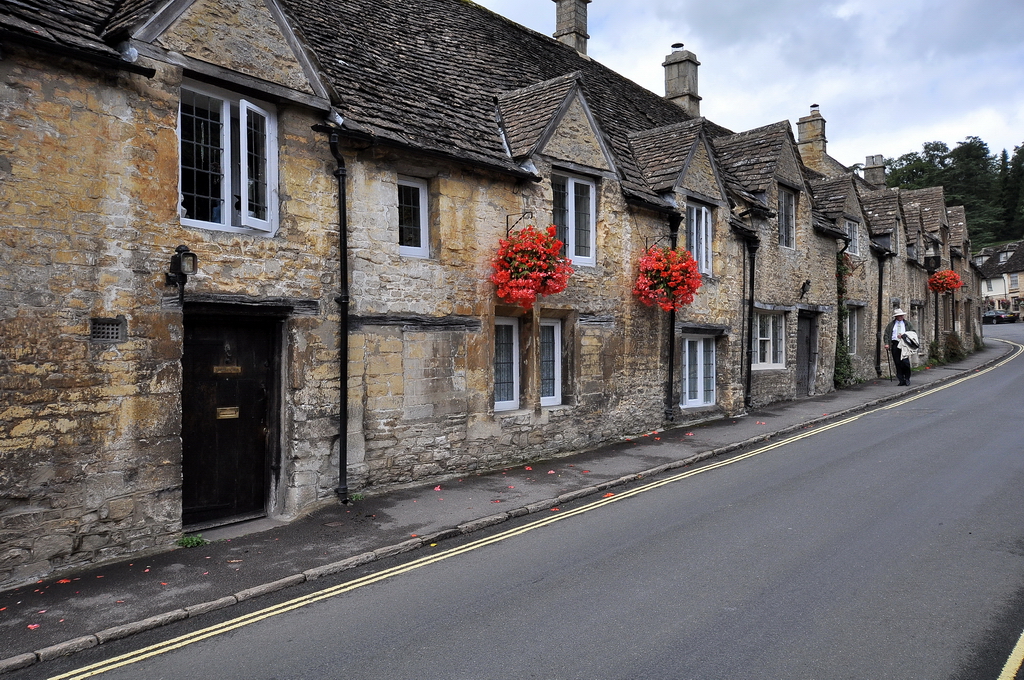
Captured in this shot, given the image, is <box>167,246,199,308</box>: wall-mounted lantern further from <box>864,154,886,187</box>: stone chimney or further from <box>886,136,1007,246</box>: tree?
<box>886,136,1007,246</box>: tree

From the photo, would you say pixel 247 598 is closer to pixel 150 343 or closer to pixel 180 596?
pixel 180 596

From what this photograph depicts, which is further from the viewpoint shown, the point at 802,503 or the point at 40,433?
the point at 802,503

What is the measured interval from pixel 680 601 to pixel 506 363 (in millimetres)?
6733

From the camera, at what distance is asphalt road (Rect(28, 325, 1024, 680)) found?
4980mm

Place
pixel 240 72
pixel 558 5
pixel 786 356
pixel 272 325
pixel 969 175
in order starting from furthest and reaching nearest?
pixel 969 175 → pixel 558 5 → pixel 786 356 → pixel 272 325 → pixel 240 72

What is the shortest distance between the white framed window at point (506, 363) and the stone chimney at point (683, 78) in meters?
17.5

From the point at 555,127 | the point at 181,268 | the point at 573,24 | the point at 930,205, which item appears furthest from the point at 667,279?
the point at 930,205

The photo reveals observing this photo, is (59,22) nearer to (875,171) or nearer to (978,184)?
(875,171)

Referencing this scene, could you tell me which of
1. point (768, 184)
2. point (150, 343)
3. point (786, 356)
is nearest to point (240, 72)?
point (150, 343)

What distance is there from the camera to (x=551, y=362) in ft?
42.9

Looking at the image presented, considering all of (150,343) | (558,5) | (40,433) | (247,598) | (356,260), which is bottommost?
(247,598)

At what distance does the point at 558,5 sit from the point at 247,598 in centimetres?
2209

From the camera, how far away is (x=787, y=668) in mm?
4801

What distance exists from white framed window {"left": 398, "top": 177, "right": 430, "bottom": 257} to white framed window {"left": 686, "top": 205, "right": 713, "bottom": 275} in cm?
735
